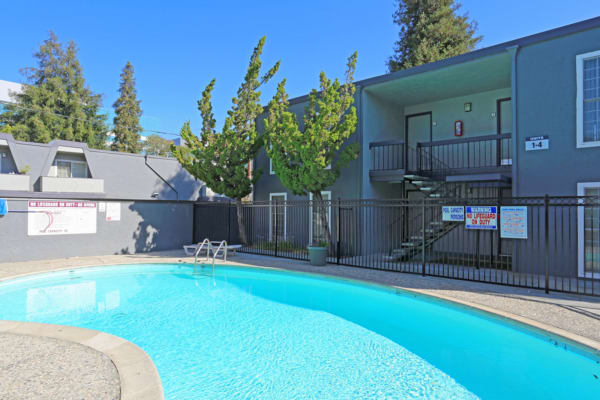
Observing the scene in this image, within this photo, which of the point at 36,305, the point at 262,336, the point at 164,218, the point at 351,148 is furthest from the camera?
the point at 164,218

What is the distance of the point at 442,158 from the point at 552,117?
4.42 metres

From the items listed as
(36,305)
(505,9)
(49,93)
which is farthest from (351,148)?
(49,93)

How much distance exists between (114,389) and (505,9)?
20354 mm

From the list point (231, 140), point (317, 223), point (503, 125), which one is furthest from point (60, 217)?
point (503, 125)

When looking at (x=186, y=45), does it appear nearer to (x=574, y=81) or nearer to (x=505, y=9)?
(x=505, y=9)

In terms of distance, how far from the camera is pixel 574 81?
889 centimetres

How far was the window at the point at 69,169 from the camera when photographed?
2211cm

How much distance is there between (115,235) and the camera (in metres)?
13.5

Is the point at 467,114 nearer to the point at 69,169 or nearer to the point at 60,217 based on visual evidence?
the point at 60,217

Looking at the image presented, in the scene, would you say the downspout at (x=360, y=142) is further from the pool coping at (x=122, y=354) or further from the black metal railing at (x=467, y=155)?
the pool coping at (x=122, y=354)

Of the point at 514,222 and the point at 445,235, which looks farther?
the point at 445,235

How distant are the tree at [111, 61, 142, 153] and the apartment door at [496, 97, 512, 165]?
105 ft

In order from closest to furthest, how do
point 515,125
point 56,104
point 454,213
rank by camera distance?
point 454,213 < point 515,125 < point 56,104

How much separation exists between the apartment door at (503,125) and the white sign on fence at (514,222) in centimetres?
444
